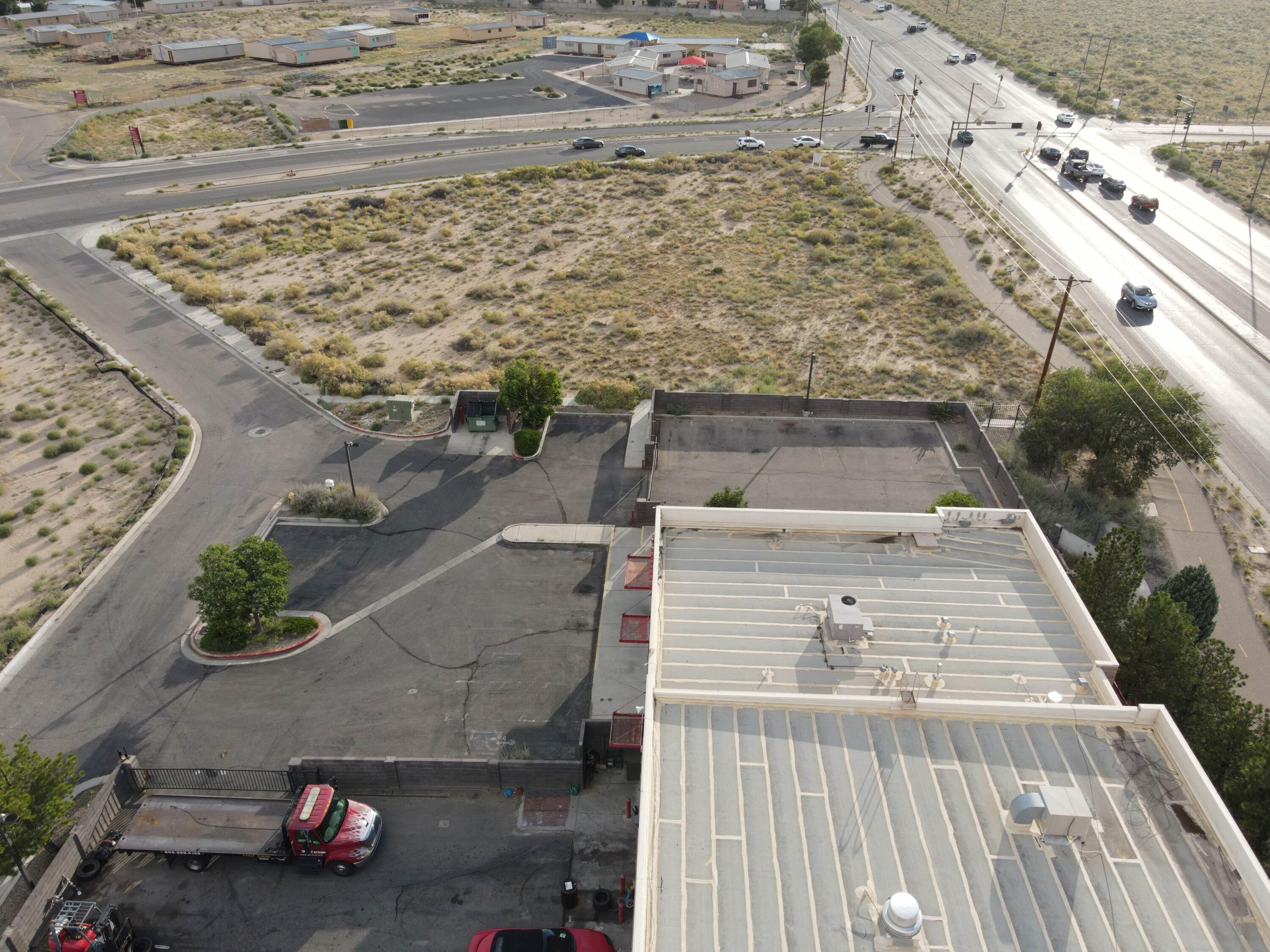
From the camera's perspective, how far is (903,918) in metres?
13.7

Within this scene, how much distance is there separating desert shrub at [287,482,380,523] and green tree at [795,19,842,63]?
102198 millimetres

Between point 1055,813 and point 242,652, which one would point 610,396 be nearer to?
point 242,652

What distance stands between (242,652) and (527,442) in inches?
572

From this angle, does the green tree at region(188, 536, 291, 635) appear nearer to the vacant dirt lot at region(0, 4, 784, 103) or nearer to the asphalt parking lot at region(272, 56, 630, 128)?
the asphalt parking lot at region(272, 56, 630, 128)

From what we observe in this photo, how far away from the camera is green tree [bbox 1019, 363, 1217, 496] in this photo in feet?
111

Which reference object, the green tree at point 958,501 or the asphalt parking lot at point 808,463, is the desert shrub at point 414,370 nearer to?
the asphalt parking lot at point 808,463

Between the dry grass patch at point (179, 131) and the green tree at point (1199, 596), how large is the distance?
8867 cm

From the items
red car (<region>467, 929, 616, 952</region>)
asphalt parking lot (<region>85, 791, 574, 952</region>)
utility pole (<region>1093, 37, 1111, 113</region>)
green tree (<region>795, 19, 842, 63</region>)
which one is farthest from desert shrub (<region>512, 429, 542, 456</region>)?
green tree (<region>795, 19, 842, 63</region>)

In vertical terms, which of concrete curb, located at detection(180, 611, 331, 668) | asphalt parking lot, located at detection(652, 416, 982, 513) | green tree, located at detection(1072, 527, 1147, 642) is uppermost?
green tree, located at detection(1072, 527, 1147, 642)

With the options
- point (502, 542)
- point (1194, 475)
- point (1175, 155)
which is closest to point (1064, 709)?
point (502, 542)

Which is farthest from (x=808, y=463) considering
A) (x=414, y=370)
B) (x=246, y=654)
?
(x=246, y=654)

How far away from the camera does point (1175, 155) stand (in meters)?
78.6

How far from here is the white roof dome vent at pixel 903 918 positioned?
540 inches

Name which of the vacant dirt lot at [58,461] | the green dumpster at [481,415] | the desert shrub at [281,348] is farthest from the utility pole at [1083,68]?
the vacant dirt lot at [58,461]
